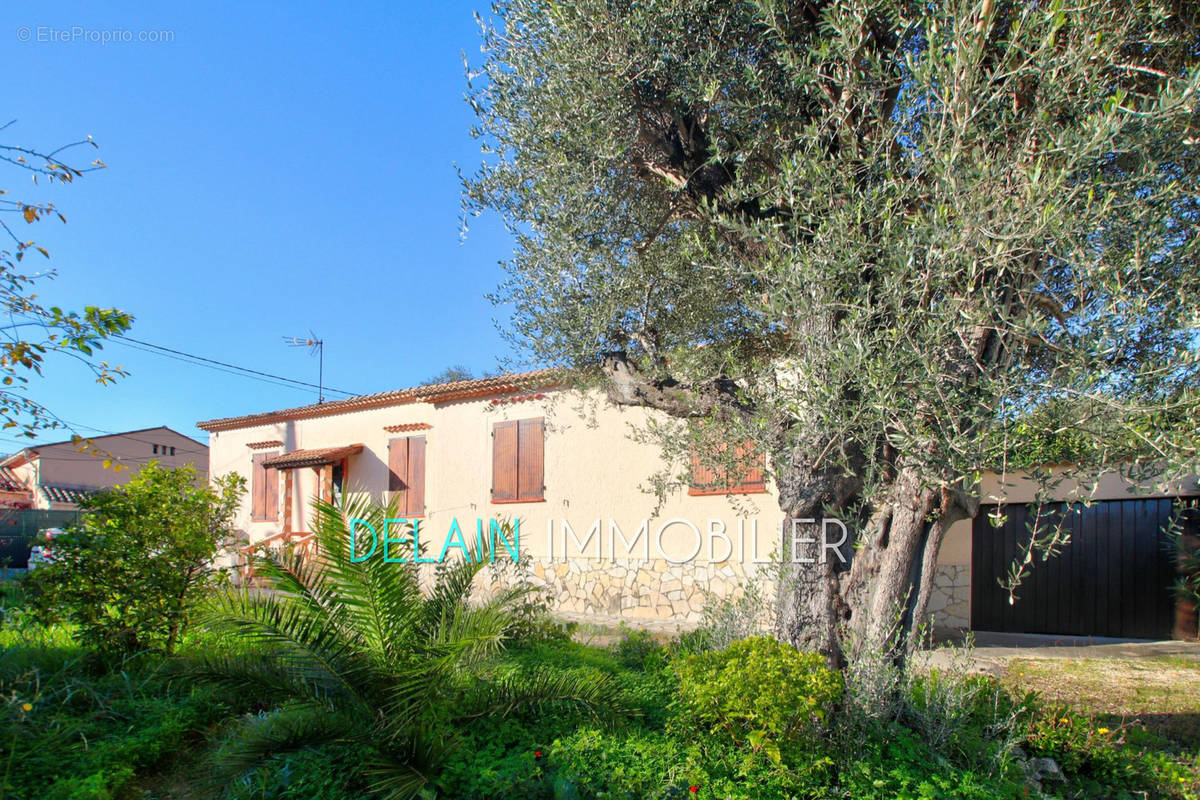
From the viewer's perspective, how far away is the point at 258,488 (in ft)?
55.9

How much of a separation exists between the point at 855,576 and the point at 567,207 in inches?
132

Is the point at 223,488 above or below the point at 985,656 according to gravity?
above

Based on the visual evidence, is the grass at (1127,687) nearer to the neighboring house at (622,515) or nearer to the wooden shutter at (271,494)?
the neighboring house at (622,515)

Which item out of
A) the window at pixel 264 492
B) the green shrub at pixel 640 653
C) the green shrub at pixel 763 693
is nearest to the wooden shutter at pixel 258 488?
the window at pixel 264 492

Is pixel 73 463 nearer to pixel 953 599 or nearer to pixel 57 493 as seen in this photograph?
pixel 57 493

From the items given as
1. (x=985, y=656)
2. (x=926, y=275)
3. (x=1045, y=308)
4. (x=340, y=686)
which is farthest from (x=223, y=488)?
(x=985, y=656)

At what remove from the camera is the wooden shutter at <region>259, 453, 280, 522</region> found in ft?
54.5

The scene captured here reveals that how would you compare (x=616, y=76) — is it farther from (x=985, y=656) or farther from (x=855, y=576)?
(x=985, y=656)

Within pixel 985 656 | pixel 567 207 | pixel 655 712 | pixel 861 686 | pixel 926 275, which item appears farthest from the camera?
pixel 985 656

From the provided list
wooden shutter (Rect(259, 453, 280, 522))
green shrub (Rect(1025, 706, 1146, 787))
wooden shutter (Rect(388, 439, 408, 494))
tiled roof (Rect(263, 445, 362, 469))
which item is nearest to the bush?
green shrub (Rect(1025, 706, 1146, 787))

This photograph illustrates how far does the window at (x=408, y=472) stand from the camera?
13.9 metres

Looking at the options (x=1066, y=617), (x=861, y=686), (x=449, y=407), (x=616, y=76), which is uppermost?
(x=616, y=76)

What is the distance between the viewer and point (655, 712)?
4.73 m

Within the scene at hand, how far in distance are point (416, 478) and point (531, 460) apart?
9.80ft
